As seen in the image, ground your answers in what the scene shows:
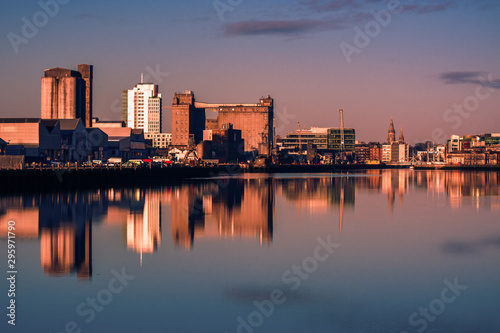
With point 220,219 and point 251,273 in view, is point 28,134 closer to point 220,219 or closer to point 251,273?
point 220,219

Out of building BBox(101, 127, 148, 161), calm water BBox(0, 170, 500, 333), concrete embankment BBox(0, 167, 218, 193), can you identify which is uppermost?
building BBox(101, 127, 148, 161)

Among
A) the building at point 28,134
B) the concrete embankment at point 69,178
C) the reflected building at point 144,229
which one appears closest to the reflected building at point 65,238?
the reflected building at point 144,229

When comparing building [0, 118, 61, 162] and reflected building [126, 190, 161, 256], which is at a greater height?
Result: building [0, 118, 61, 162]

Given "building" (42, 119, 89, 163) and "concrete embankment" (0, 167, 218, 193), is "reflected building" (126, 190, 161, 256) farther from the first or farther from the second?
"building" (42, 119, 89, 163)

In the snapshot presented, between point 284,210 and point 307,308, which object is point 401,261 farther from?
point 284,210

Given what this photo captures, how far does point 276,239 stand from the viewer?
1465 inches

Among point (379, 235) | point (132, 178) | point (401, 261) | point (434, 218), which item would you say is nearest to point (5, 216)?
point (379, 235)

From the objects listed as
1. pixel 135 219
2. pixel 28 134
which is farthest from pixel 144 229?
pixel 28 134

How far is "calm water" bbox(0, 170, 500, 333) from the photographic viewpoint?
19750 millimetres

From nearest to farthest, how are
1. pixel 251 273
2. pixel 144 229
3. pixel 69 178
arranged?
pixel 251 273 < pixel 144 229 < pixel 69 178

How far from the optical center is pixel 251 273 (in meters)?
26.7

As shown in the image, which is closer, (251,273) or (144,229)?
(251,273)

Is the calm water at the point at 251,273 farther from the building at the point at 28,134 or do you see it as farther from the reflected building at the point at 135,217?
the building at the point at 28,134

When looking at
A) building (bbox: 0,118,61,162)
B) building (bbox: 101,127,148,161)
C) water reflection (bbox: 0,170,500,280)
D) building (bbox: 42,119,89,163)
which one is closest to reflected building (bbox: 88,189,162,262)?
water reflection (bbox: 0,170,500,280)
